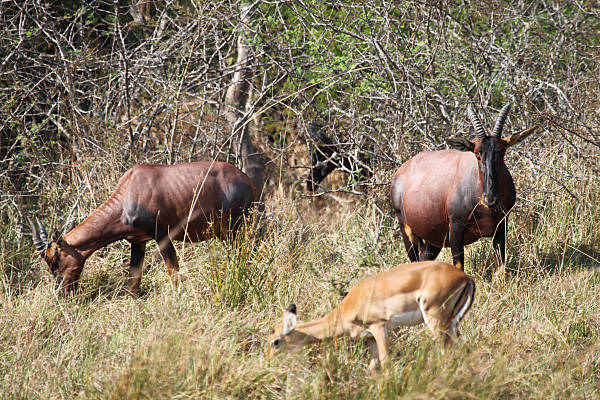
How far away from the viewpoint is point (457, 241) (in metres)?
6.58

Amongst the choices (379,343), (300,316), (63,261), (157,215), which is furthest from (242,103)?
(379,343)

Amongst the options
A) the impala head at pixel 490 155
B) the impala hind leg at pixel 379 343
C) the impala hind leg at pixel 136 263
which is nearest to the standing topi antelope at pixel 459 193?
the impala head at pixel 490 155

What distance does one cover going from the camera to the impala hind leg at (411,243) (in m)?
7.42

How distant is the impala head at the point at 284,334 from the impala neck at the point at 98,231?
9.09 ft

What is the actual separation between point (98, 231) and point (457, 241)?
11.7ft

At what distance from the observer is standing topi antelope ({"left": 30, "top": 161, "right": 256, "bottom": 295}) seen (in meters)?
6.81

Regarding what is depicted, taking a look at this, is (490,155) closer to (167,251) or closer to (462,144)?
(462,144)

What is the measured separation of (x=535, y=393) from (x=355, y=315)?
130 centimetres

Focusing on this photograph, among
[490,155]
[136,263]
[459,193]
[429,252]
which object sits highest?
[490,155]

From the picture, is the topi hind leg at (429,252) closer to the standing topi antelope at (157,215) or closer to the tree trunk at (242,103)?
the standing topi antelope at (157,215)

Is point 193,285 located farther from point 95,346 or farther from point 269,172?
point 269,172

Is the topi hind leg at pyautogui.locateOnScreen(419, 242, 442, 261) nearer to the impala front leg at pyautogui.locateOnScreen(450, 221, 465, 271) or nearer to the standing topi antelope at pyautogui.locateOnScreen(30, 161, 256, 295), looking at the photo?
the impala front leg at pyautogui.locateOnScreen(450, 221, 465, 271)

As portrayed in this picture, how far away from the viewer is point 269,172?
1279cm

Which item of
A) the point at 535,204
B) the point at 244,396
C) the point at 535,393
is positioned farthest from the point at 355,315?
the point at 535,204
